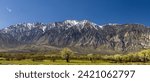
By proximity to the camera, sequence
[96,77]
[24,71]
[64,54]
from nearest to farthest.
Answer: [96,77] → [24,71] → [64,54]

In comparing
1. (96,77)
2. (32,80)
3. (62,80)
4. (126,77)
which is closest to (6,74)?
(32,80)

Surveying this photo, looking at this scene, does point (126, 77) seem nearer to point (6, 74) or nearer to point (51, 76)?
point (51, 76)

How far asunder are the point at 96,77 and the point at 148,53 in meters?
182

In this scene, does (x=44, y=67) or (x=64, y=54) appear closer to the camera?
(x=44, y=67)

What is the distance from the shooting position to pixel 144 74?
17766 millimetres

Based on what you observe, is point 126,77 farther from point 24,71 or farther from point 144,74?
point 24,71

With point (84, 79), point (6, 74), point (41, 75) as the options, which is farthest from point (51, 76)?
point (6, 74)

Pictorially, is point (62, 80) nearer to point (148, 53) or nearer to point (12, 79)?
point (12, 79)

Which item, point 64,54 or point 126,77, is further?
point 64,54

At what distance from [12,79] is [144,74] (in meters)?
7.56

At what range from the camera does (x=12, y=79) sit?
18.3 metres

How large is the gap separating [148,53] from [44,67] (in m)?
181

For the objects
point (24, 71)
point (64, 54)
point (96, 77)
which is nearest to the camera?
point (96, 77)

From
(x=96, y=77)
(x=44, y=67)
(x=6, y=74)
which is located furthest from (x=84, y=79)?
(x=6, y=74)
